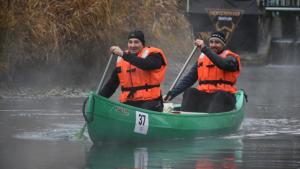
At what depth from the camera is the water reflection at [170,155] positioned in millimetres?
10406

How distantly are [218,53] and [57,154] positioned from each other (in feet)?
10.9

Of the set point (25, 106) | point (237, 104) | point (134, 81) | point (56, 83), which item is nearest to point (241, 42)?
point (56, 83)

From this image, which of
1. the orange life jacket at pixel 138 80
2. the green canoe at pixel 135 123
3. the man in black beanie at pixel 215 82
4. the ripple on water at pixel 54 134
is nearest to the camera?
the green canoe at pixel 135 123

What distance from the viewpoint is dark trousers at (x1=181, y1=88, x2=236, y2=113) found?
13.7 metres

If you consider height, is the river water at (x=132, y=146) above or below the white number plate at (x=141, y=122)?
below

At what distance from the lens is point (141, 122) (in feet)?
39.9

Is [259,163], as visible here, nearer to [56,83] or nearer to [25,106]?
[25,106]

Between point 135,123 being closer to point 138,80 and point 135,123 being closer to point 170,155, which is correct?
point 138,80

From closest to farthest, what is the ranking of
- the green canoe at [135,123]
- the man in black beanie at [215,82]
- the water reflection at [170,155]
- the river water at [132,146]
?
the water reflection at [170,155] → the river water at [132,146] → the green canoe at [135,123] → the man in black beanie at [215,82]

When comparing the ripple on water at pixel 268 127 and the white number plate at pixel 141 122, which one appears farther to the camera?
the ripple on water at pixel 268 127

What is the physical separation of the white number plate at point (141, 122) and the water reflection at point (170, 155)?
7.0 inches

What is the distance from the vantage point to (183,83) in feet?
47.4

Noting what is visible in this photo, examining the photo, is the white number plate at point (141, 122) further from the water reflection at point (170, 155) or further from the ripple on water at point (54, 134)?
the ripple on water at point (54, 134)

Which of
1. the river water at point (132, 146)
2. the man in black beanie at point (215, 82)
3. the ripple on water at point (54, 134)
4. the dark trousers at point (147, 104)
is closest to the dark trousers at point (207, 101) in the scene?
the man in black beanie at point (215, 82)
